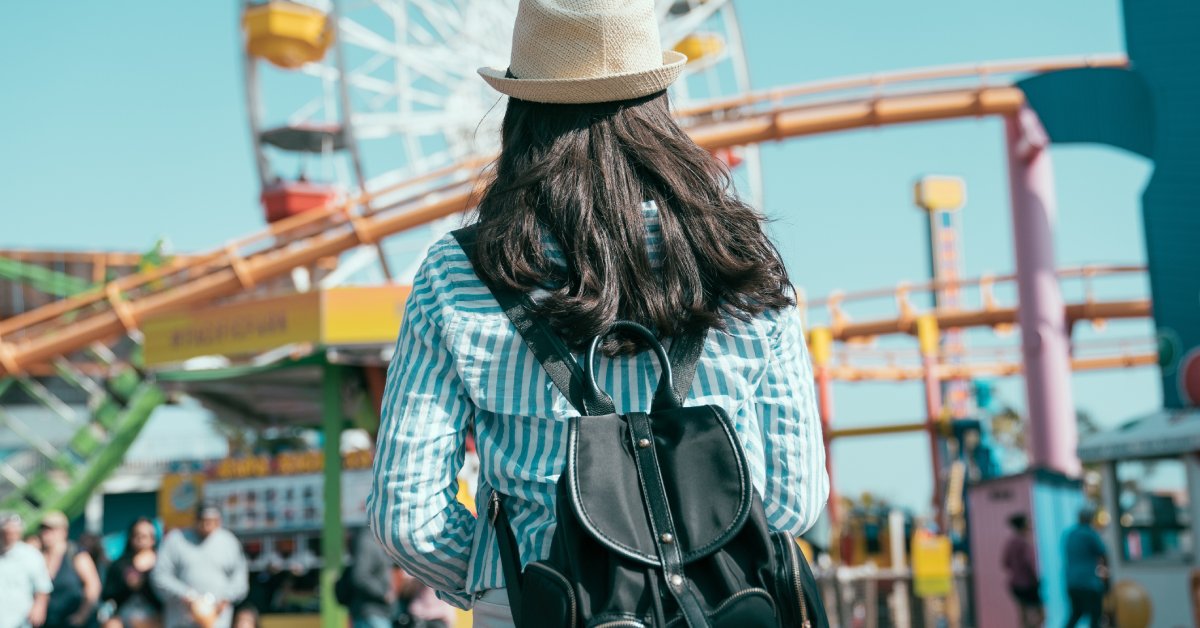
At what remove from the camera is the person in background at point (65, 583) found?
9555 millimetres

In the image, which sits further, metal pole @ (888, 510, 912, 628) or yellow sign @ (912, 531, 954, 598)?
metal pole @ (888, 510, 912, 628)

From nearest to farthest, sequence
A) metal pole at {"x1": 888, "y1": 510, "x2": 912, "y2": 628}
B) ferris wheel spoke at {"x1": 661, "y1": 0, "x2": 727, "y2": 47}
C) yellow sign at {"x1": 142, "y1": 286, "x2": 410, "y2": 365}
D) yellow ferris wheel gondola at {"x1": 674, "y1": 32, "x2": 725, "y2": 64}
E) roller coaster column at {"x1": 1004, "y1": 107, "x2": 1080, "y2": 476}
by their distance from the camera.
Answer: yellow sign at {"x1": 142, "y1": 286, "x2": 410, "y2": 365} < roller coaster column at {"x1": 1004, "y1": 107, "x2": 1080, "y2": 476} < metal pole at {"x1": 888, "y1": 510, "x2": 912, "y2": 628} < ferris wheel spoke at {"x1": 661, "y1": 0, "x2": 727, "y2": 47} < yellow ferris wheel gondola at {"x1": 674, "y1": 32, "x2": 725, "y2": 64}

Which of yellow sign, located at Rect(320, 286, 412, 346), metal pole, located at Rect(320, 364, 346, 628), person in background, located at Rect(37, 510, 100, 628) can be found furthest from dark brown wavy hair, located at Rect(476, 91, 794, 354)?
metal pole, located at Rect(320, 364, 346, 628)

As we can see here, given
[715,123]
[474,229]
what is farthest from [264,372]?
[474,229]

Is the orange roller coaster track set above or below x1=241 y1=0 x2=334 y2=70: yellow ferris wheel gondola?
below

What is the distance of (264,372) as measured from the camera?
1260 cm

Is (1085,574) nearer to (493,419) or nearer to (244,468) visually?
(244,468)

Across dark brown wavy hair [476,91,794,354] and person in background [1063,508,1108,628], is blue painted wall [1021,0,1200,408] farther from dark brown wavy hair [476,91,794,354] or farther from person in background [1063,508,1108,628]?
dark brown wavy hair [476,91,794,354]

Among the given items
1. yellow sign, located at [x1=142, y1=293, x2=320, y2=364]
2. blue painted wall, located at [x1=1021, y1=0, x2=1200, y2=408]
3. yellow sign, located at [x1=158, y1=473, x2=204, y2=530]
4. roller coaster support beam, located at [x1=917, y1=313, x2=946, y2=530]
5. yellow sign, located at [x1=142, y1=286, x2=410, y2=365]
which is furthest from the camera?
roller coaster support beam, located at [x1=917, y1=313, x2=946, y2=530]

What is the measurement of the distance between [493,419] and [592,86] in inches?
18.7

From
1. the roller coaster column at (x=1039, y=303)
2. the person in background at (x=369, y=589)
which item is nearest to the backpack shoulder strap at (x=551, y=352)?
the person in background at (x=369, y=589)

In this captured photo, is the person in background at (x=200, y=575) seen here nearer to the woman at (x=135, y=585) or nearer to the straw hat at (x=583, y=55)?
the woman at (x=135, y=585)

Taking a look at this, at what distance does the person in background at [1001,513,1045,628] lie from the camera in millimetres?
13227

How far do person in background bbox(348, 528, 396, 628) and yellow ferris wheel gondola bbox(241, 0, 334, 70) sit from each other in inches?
679
